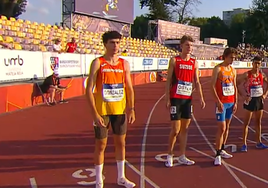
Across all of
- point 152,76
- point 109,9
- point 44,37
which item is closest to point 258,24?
point 109,9

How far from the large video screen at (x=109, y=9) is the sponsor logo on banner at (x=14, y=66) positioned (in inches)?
582

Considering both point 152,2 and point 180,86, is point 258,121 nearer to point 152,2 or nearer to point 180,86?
point 180,86

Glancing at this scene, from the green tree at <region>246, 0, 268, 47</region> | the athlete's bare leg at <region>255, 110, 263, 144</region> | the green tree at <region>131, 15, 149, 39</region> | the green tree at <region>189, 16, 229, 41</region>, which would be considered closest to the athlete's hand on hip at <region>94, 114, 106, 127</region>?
the athlete's bare leg at <region>255, 110, 263, 144</region>

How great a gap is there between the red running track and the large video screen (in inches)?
671

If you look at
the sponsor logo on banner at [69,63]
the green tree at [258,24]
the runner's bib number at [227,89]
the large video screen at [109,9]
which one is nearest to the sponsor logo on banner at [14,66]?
the sponsor logo on banner at [69,63]

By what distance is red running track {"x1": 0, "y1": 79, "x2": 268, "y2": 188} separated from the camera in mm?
4477

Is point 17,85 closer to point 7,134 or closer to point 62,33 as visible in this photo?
A: point 7,134

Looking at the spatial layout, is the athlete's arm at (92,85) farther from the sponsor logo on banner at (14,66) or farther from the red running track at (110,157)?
the sponsor logo on banner at (14,66)

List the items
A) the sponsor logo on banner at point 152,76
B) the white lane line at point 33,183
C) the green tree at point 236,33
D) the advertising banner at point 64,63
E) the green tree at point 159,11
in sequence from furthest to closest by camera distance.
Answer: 1. the green tree at point 236,33
2. the green tree at point 159,11
3. the sponsor logo on banner at point 152,76
4. the advertising banner at point 64,63
5. the white lane line at point 33,183

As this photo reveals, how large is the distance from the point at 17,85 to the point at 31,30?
8.48m

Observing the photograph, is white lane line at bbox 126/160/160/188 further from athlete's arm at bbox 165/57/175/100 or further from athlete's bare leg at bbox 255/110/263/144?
athlete's bare leg at bbox 255/110/263/144

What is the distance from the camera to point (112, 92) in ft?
13.1

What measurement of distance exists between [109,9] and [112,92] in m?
24.4

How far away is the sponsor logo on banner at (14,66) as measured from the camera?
9492mm
